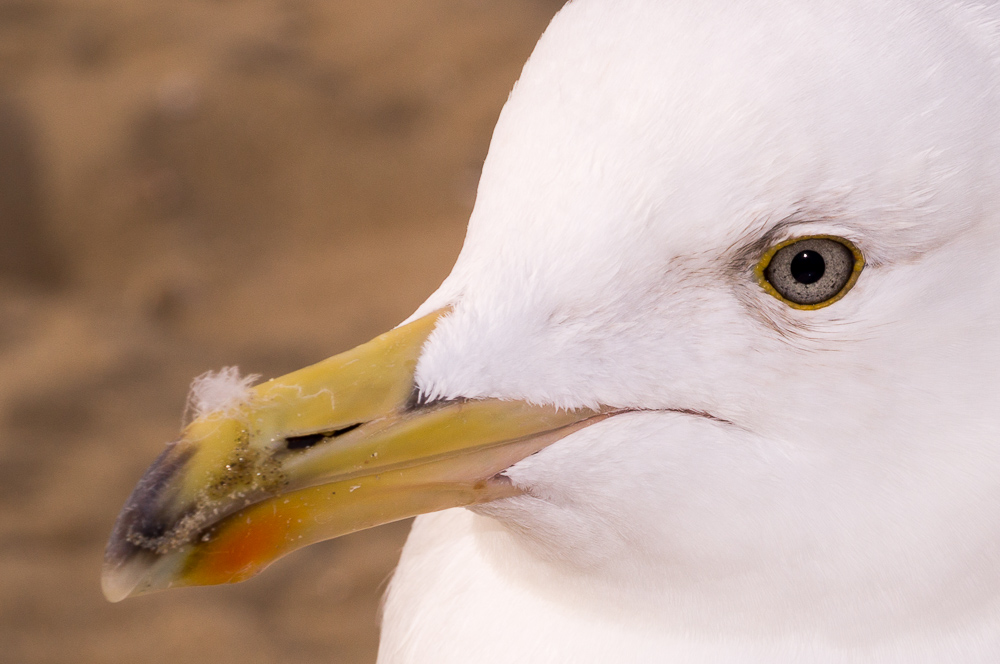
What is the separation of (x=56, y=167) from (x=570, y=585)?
4.43m

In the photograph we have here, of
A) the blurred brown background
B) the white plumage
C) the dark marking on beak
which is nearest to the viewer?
the white plumage

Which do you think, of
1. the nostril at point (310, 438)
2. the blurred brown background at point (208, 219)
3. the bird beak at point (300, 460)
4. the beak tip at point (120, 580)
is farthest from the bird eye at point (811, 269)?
the blurred brown background at point (208, 219)

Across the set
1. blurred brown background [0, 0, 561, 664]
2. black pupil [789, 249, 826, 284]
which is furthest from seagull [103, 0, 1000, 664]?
blurred brown background [0, 0, 561, 664]

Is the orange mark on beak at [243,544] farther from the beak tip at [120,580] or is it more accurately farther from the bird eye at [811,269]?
the bird eye at [811,269]

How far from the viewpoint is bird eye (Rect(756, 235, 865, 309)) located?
1.26 meters

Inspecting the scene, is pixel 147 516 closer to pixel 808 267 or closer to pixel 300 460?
pixel 300 460

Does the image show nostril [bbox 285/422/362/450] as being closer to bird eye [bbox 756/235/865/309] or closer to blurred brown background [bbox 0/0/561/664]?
bird eye [bbox 756/235/865/309]

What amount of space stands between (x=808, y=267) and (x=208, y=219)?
14.6ft

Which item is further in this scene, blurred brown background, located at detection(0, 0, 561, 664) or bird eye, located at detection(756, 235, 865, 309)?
blurred brown background, located at detection(0, 0, 561, 664)

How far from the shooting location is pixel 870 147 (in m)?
1.20

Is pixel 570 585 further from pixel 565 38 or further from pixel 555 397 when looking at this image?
pixel 565 38

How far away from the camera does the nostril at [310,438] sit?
134 cm

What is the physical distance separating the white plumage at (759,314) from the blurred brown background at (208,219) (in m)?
2.72

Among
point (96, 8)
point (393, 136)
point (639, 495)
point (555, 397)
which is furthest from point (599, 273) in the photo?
point (96, 8)
